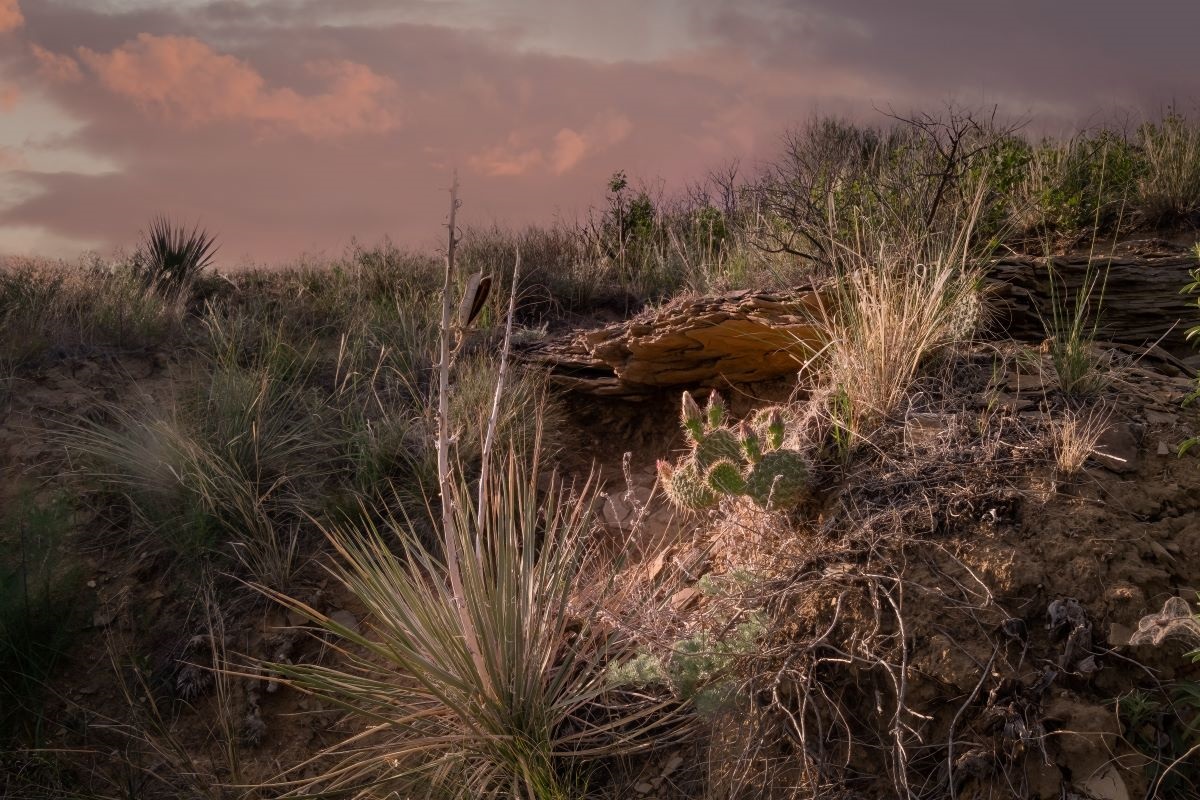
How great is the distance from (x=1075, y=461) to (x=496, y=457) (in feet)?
10.6

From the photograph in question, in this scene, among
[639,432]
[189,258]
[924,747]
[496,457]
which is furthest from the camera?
[189,258]

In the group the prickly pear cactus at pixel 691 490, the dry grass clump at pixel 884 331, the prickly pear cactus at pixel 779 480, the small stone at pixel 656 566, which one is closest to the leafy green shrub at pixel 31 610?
the small stone at pixel 656 566

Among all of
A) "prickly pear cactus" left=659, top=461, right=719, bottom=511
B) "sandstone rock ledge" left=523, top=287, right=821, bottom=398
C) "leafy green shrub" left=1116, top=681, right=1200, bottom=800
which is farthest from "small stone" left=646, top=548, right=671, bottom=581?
"leafy green shrub" left=1116, top=681, right=1200, bottom=800

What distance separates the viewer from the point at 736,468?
14.4 ft

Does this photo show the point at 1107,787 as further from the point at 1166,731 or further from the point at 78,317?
the point at 78,317

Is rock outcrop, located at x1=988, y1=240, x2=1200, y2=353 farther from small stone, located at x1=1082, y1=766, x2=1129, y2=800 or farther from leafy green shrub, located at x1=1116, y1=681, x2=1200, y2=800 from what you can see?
small stone, located at x1=1082, y1=766, x2=1129, y2=800

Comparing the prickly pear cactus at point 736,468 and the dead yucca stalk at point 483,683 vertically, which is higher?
the prickly pear cactus at point 736,468

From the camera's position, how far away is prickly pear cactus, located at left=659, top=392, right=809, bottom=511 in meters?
4.25

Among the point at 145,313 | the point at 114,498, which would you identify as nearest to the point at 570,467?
the point at 114,498

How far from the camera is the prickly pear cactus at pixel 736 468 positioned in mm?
4250

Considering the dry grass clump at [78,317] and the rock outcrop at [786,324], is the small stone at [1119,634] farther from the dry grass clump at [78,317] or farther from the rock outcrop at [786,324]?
the dry grass clump at [78,317]

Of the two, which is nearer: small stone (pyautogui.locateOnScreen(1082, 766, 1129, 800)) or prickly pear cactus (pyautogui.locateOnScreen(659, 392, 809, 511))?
small stone (pyautogui.locateOnScreen(1082, 766, 1129, 800))

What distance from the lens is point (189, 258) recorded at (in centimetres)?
1049

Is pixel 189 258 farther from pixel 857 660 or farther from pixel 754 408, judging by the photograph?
pixel 857 660
